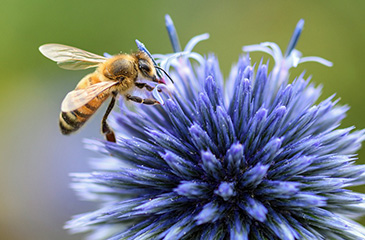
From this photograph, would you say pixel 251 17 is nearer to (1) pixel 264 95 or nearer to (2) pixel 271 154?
(1) pixel 264 95

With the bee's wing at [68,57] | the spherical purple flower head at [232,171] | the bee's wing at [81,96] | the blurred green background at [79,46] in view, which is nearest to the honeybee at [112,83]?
the bee's wing at [81,96]

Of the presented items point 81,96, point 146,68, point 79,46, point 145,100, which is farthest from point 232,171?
point 79,46

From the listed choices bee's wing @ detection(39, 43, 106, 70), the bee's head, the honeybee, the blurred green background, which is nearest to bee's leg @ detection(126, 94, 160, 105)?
the honeybee

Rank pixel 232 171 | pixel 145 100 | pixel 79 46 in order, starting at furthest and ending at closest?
pixel 79 46, pixel 145 100, pixel 232 171

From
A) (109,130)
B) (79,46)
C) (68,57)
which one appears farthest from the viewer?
(79,46)

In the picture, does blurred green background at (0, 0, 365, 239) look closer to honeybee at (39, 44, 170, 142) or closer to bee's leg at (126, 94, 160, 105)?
honeybee at (39, 44, 170, 142)

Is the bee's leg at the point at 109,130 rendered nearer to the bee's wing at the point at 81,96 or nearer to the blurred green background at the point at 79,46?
the bee's wing at the point at 81,96

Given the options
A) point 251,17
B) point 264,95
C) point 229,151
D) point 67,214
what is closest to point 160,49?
point 251,17

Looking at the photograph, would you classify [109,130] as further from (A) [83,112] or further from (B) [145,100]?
(B) [145,100]
